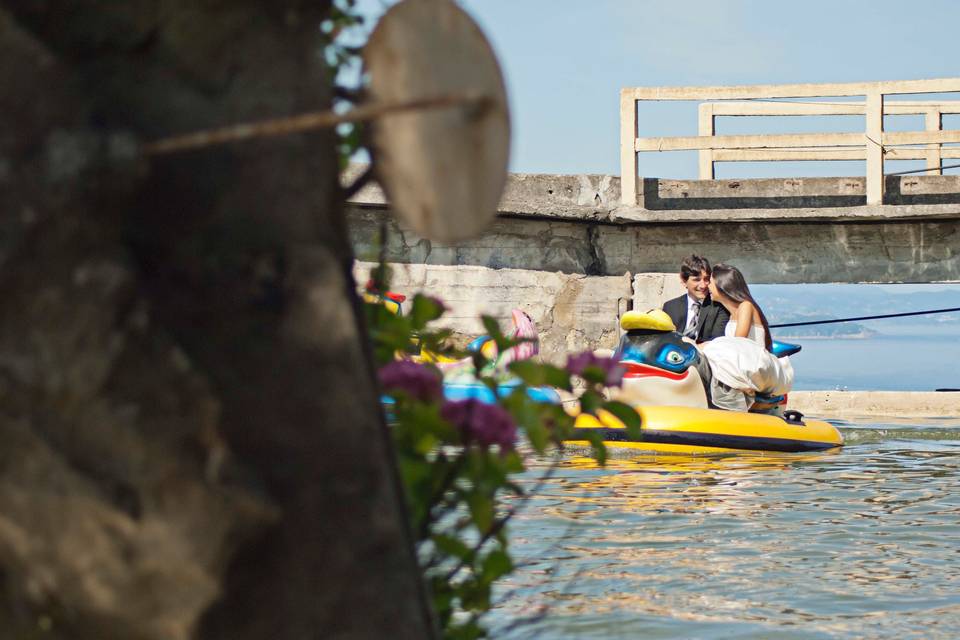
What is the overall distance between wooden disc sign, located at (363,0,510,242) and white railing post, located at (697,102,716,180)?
11148 millimetres

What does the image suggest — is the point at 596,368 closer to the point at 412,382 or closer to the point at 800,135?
the point at 412,382

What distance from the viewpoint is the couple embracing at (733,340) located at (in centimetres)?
985

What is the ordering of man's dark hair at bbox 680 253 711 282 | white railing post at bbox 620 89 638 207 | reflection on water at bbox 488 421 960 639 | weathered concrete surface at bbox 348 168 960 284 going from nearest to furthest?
→ reflection on water at bbox 488 421 960 639
man's dark hair at bbox 680 253 711 282
weathered concrete surface at bbox 348 168 960 284
white railing post at bbox 620 89 638 207

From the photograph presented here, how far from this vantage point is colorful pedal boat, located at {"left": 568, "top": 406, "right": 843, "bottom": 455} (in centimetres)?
917

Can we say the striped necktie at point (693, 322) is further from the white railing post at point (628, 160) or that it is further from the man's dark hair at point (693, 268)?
the white railing post at point (628, 160)

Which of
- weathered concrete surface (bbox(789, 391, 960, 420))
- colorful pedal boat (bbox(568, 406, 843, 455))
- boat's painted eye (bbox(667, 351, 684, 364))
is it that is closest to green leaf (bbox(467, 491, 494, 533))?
colorful pedal boat (bbox(568, 406, 843, 455))

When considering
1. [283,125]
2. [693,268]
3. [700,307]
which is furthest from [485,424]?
[700,307]

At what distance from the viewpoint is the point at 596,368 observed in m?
2.24

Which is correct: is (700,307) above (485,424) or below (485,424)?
below

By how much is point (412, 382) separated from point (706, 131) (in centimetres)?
1102

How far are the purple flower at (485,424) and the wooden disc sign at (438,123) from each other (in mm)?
332

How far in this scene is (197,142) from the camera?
160cm

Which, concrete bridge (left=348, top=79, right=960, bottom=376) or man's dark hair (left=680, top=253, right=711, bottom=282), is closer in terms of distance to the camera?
man's dark hair (left=680, top=253, right=711, bottom=282)

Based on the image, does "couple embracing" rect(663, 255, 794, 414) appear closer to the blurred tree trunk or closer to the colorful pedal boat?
the colorful pedal boat
